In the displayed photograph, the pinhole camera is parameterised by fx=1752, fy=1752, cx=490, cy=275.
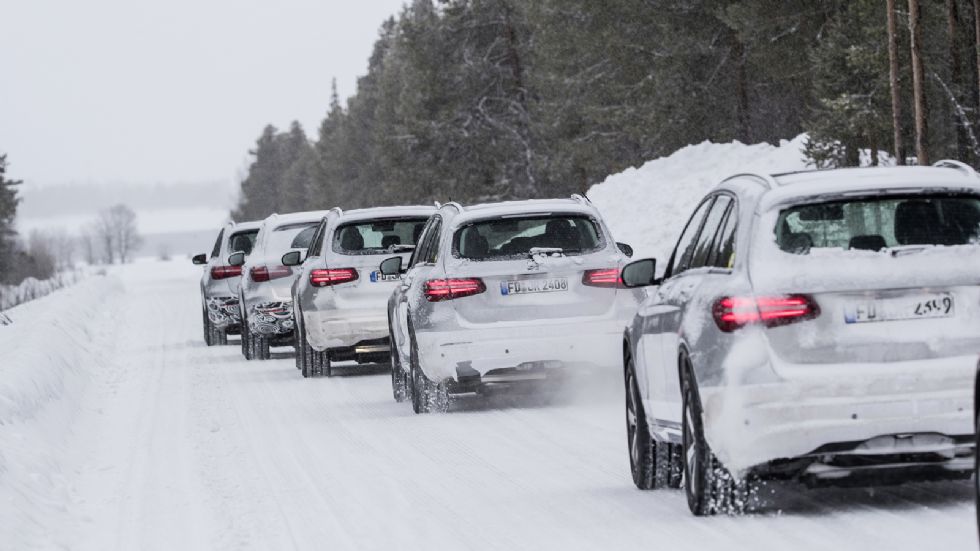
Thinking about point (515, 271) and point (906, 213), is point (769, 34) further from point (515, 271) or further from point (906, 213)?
point (906, 213)

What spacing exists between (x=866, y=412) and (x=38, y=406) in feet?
29.6

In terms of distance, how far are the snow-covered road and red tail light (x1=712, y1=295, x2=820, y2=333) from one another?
95cm

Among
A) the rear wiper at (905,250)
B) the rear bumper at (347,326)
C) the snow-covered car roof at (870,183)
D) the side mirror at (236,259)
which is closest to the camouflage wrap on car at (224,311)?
the side mirror at (236,259)

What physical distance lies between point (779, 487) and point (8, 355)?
11451 mm

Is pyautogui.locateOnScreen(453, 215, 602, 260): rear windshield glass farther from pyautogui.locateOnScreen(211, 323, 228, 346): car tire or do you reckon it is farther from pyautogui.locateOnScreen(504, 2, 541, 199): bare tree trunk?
pyautogui.locateOnScreen(504, 2, 541, 199): bare tree trunk

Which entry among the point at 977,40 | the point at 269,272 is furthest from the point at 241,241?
the point at 977,40

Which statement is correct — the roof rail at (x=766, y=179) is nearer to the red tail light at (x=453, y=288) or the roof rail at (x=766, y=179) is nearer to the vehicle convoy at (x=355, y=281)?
the red tail light at (x=453, y=288)

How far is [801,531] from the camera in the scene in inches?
308

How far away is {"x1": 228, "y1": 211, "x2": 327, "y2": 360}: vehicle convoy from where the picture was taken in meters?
23.0

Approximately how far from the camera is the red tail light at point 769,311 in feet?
25.4

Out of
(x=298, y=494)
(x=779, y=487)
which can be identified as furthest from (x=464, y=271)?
(x=779, y=487)

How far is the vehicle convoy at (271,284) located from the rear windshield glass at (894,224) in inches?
592

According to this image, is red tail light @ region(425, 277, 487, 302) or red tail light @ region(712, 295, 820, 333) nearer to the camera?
red tail light @ region(712, 295, 820, 333)

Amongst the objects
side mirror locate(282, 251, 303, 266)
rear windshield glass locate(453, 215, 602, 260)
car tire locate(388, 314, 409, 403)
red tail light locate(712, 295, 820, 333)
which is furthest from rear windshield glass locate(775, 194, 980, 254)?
side mirror locate(282, 251, 303, 266)
